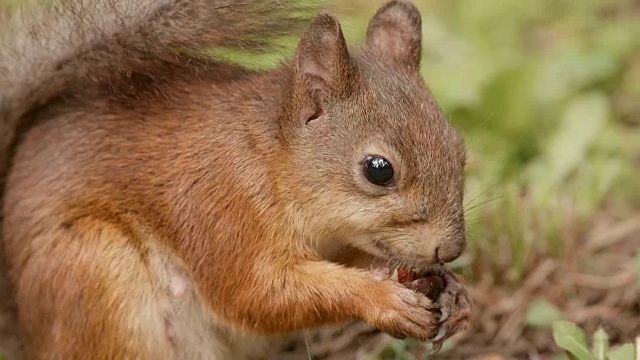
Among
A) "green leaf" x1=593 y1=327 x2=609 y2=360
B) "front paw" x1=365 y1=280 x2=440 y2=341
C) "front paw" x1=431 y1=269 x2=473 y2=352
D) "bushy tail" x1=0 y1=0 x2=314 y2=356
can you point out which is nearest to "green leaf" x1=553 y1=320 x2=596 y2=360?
"green leaf" x1=593 y1=327 x2=609 y2=360

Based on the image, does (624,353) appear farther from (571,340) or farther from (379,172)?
(379,172)

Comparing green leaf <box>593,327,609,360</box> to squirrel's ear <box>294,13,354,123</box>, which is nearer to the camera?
squirrel's ear <box>294,13,354,123</box>

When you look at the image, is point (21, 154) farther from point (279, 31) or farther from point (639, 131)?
point (639, 131)

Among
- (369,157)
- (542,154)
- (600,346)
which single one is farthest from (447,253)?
(542,154)

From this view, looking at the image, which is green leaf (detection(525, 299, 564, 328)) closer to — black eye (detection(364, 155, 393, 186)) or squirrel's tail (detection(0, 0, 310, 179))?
black eye (detection(364, 155, 393, 186))

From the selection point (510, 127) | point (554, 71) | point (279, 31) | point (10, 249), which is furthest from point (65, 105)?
point (554, 71)

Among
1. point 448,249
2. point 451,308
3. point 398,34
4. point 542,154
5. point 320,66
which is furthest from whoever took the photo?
point 542,154
